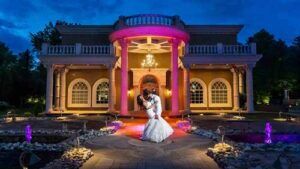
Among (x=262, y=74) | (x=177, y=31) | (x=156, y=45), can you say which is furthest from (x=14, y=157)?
(x=262, y=74)

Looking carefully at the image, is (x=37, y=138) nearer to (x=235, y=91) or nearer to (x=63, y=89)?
(x=63, y=89)

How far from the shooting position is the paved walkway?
6137 mm

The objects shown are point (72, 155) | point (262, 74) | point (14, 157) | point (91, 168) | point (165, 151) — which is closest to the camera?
point (91, 168)

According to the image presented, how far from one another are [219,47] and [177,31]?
4.03 meters

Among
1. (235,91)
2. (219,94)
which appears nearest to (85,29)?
(219,94)

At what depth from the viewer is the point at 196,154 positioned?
24.1 feet

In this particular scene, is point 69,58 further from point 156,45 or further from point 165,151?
point 165,151

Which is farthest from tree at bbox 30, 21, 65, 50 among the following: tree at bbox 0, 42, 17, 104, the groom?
the groom

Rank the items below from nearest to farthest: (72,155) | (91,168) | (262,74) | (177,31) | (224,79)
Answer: (91,168)
(72,155)
(177,31)
(224,79)
(262,74)

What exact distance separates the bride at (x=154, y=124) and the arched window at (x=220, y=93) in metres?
16.8

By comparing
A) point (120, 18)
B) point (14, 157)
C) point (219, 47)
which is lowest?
point (14, 157)

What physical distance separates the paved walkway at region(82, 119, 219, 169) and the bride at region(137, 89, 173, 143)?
0.83 feet

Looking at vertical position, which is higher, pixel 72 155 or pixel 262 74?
pixel 262 74

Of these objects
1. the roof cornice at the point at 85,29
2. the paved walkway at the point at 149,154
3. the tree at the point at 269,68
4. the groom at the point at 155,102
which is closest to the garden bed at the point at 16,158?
the paved walkway at the point at 149,154
